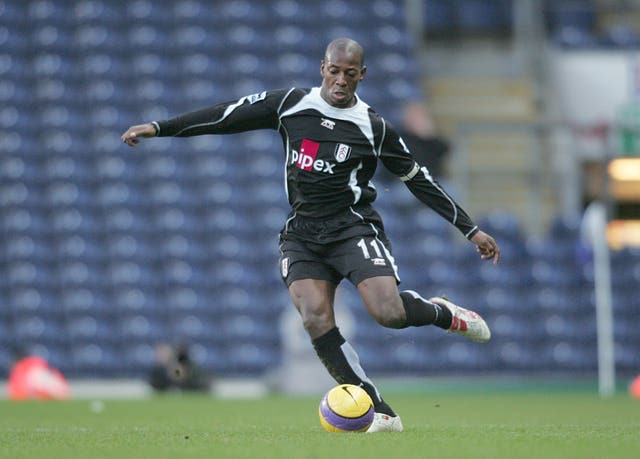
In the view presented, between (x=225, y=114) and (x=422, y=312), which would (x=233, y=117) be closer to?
(x=225, y=114)

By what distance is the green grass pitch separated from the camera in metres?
5.45

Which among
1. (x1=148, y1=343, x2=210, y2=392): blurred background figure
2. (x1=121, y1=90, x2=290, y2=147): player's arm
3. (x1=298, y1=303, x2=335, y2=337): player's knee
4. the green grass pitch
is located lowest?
(x1=148, y1=343, x2=210, y2=392): blurred background figure

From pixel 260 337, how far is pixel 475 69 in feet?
21.4

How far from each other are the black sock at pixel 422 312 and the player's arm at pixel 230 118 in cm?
125

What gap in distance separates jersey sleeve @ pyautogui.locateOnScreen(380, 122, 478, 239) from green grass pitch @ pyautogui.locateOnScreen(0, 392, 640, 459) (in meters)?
1.21

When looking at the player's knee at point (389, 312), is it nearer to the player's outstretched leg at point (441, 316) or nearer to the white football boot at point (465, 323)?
the player's outstretched leg at point (441, 316)

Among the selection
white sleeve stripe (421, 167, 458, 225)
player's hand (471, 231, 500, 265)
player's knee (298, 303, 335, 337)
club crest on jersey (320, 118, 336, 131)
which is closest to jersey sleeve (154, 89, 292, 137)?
club crest on jersey (320, 118, 336, 131)

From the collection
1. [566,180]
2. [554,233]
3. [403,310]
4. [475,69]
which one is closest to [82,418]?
[403,310]

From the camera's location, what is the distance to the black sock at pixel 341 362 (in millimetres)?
6750

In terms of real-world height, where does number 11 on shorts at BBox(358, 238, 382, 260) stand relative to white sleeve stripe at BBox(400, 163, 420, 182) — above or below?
below

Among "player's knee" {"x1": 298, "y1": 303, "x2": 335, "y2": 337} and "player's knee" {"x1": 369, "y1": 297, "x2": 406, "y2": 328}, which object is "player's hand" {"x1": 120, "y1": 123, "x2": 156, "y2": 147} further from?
"player's knee" {"x1": 369, "y1": 297, "x2": 406, "y2": 328}

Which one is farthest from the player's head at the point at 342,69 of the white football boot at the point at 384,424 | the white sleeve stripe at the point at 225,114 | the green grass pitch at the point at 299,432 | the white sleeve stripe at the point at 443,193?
the green grass pitch at the point at 299,432

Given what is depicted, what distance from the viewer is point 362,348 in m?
16.5

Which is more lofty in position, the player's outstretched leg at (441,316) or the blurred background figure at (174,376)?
the player's outstretched leg at (441,316)
